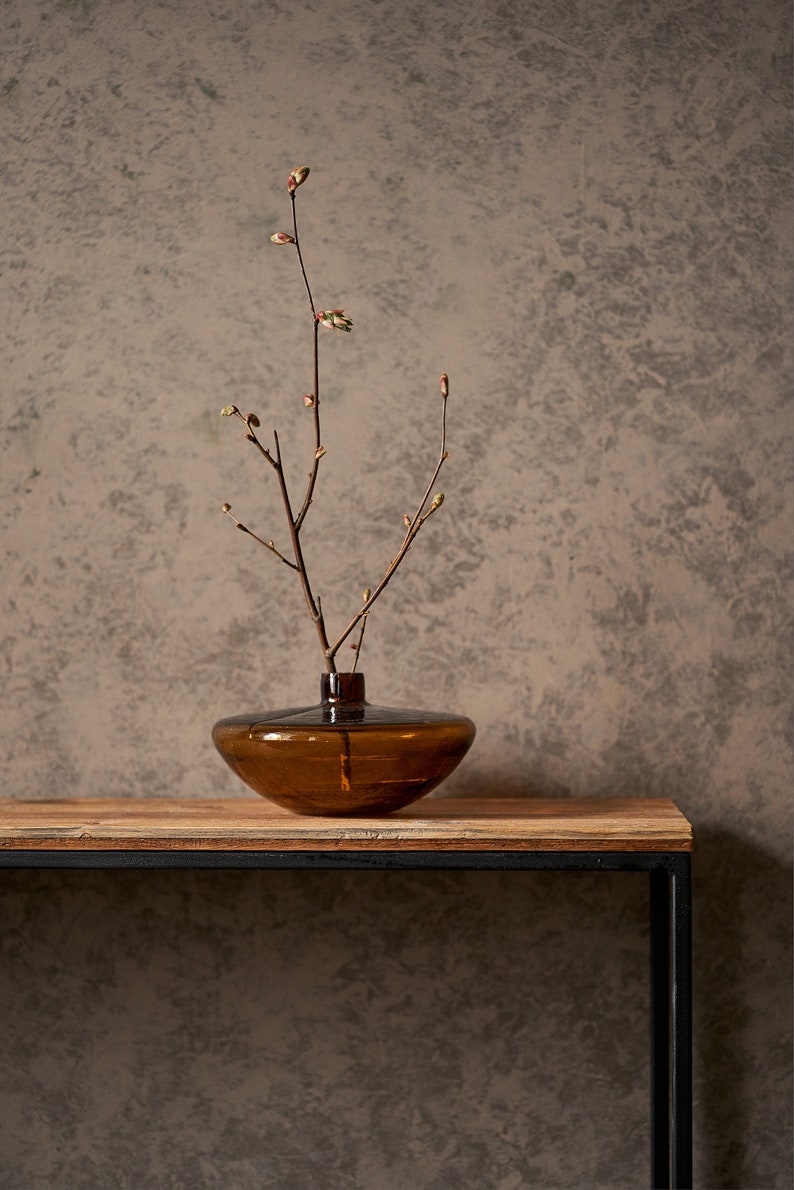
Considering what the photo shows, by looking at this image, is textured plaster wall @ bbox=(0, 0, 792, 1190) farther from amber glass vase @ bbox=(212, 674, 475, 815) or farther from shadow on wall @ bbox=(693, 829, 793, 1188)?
amber glass vase @ bbox=(212, 674, 475, 815)

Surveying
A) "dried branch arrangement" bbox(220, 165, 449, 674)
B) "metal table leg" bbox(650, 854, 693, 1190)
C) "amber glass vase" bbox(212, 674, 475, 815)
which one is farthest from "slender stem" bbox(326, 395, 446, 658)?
"metal table leg" bbox(650, 854, 693, 1190)

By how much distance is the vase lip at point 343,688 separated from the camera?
1.23 meters

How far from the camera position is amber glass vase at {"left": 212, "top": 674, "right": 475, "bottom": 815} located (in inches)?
45.0

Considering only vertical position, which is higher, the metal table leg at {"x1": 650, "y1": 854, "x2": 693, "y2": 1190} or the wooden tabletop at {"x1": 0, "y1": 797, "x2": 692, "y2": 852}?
the wooden tabletop at {"x1": 0, "y1": 797, "x2": 692, "y2": 852}

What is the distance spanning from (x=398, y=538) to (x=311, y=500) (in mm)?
162

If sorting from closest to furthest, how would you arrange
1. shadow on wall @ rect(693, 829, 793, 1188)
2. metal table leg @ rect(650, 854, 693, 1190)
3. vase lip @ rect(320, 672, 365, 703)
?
metal table leg @ rect(650, 854, 693, 1190) < vase lip @ rect(320, 672, 365, 703) < shadow on wall @ rect(693, 829, 793, 1188)

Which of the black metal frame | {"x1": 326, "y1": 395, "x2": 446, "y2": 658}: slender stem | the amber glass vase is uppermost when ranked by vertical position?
→ {"x1": 326, "y1": 395, "x2": 446, "y2": 658}: slender stem

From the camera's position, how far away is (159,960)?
4.77 feet

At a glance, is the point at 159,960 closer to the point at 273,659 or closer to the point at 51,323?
the point at 273,659

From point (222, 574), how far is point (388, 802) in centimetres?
46

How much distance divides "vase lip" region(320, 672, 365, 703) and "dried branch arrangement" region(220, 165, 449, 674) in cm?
1

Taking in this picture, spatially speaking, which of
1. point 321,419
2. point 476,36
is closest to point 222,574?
point 321,419

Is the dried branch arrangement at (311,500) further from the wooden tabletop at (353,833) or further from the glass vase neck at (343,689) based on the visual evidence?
the wooden tabletop at (353,833)

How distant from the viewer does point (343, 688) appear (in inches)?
48.5
